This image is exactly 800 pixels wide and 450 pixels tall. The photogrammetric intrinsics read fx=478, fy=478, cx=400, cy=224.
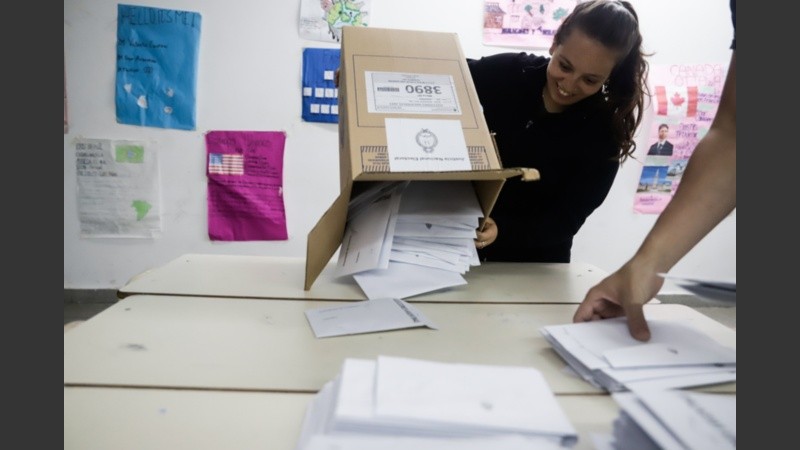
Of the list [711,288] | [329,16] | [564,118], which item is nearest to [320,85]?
[329,16]

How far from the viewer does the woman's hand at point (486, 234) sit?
1.03 m

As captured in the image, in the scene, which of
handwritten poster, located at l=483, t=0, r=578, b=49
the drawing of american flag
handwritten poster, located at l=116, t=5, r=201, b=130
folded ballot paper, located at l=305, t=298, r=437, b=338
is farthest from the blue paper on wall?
folded ballot paper, located at l=305, t=298, r=437, b=338

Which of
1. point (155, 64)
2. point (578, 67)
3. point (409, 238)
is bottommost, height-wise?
point (409, 238)

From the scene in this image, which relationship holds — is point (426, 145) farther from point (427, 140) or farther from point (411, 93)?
point (411, 93)

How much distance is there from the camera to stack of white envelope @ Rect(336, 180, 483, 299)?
3.02 feet

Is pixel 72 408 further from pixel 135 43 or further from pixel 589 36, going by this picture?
pixel 135 43

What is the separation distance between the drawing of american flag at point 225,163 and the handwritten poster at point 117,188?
9.3 inches

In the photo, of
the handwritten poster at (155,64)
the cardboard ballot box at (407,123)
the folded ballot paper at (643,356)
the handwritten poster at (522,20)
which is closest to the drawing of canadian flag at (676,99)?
the handwritten poster at (522,20)

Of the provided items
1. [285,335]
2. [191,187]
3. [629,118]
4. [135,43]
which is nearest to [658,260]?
[285,335]

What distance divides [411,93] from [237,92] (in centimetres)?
131

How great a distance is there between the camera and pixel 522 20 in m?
2.02

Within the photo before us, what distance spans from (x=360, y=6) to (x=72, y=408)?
5.97ft

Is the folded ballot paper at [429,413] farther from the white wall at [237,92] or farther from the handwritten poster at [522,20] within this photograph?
the handwritten poster at [522,20]

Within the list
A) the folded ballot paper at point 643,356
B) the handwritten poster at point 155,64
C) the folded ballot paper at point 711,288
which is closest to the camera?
the folded ballot paper at point 711,288
